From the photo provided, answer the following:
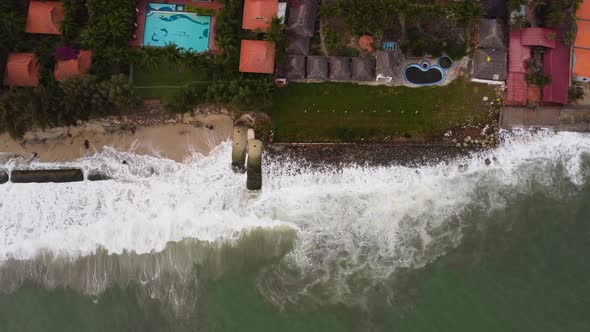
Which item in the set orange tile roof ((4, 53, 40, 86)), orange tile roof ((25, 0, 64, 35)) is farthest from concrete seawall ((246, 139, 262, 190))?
orange tile roof ((25, 0, 64, 35))

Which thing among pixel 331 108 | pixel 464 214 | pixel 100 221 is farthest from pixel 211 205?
pixel 464 214

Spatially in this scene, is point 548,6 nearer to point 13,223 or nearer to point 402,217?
point 402,217

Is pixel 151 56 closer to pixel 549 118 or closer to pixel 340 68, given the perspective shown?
pixel 340 68

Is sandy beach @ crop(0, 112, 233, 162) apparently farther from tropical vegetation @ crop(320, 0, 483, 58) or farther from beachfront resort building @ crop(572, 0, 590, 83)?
beachfront resort building @ crop(572, 0, 590, 83)

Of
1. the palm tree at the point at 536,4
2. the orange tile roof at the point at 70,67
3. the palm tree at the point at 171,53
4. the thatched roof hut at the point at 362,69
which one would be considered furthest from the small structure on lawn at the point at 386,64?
the orange tile roof at the point at 70,67

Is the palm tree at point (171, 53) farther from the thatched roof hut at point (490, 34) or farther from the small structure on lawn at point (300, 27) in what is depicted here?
the thatched roof hut at point (490, 34)

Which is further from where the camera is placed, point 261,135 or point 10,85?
point 261,135

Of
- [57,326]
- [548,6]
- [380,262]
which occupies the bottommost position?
[57,326]
